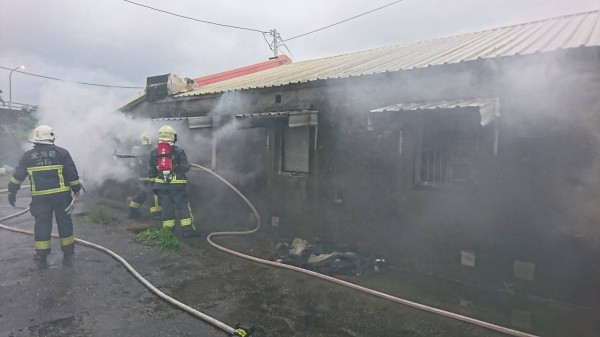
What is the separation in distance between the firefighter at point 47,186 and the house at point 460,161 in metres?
3.40

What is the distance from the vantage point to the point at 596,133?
422 centimetres

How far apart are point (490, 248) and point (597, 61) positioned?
2842mm

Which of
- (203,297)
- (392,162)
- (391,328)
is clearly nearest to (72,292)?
(203,297)

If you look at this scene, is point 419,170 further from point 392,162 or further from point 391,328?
point 391,328

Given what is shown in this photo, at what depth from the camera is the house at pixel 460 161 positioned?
438cm

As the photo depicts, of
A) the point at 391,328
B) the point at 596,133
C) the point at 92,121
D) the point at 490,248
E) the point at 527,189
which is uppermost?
the point at 92,121

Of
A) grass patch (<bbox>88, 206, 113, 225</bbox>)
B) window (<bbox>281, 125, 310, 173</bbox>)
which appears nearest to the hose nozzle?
window (<bbox>281, 125, 310, 173</bbox>)

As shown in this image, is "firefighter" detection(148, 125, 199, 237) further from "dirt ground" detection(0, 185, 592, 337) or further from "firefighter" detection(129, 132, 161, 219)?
"firefighter" detection(129, 132, 161, 219)

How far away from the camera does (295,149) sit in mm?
7438

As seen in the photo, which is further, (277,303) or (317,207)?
(317,207)

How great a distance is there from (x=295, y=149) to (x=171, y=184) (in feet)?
9.11

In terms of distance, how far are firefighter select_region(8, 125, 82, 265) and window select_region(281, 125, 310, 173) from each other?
4104mm

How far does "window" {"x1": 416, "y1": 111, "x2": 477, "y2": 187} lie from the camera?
204 inches

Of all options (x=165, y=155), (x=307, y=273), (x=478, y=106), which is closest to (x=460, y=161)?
(x=478, y=106)
